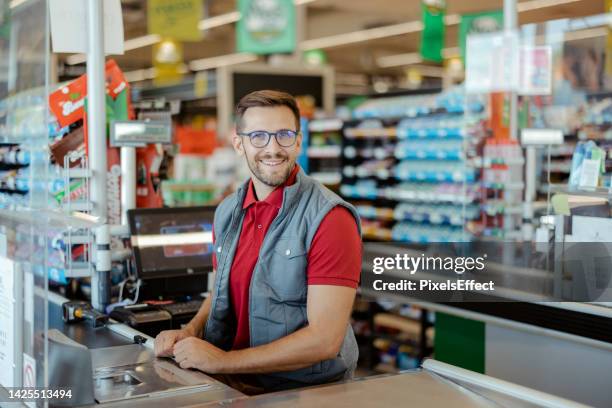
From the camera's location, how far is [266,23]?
354 inches

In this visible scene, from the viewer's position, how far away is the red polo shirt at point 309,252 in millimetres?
2254

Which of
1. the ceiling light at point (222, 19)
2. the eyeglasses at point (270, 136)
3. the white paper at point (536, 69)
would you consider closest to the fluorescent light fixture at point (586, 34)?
the white paper at point (536, 69)

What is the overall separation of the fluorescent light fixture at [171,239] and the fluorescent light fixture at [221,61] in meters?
15.7

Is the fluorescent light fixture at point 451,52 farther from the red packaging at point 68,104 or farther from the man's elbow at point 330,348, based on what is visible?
the man's elbow at point 330,348

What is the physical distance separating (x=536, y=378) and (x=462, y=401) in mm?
1834

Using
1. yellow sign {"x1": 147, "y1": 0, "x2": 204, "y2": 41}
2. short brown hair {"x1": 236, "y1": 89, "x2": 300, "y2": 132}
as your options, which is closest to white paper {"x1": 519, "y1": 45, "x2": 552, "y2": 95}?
short brown hair {"x1": 236, "y1": 89, "x2": 300, "y2": 132}

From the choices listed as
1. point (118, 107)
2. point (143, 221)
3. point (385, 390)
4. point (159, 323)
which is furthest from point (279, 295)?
point (118, 107)

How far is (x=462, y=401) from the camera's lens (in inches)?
76.7

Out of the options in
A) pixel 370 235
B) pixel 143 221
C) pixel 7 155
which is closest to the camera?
pixel 7 155

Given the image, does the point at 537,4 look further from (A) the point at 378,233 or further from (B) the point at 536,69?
(B) the point at 536,69

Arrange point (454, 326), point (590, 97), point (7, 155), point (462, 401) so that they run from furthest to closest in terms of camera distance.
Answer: point (590, 97)
point (454, 326)
point (7, 155)
point (462, 401)

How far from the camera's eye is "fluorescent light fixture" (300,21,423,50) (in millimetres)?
15789

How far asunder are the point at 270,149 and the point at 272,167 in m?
0.06

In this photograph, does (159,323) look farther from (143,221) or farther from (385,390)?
(385,390)
